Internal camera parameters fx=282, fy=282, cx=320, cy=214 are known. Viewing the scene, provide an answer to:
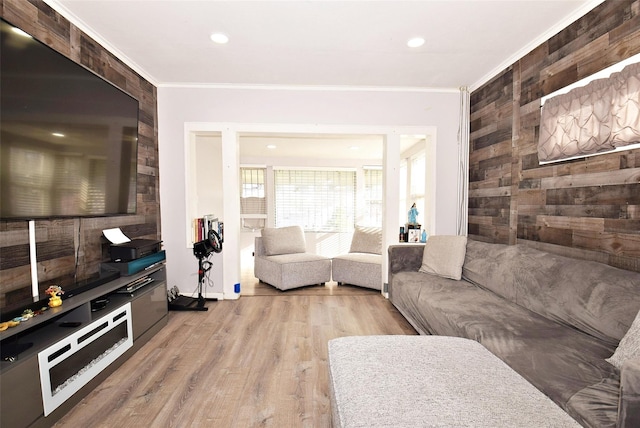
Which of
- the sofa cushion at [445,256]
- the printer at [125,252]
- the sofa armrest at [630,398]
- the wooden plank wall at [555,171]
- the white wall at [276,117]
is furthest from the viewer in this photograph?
the white wall at [276,117]

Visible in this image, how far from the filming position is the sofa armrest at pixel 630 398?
2.74 feet

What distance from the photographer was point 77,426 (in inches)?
59.7

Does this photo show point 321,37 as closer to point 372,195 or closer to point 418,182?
point 418,182

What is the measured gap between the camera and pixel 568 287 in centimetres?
173

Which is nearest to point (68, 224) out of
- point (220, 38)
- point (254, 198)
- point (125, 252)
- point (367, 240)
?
point (125, 252)

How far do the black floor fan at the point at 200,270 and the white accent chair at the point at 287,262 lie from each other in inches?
34.7

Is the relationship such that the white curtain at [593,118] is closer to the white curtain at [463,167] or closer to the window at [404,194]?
the white curtain at [463,167]

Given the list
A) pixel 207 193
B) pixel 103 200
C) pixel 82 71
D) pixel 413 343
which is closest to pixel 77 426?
pixel 103 200

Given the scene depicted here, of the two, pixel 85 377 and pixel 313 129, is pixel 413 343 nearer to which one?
pixel 85 377

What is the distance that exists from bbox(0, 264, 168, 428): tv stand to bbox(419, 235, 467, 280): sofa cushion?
2681 mm

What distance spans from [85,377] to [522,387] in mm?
2333

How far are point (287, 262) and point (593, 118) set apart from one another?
10.7ft

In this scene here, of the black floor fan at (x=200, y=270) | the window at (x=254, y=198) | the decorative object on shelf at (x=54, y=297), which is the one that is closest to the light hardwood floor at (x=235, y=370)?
the black floor fan at (x=200, y=270)

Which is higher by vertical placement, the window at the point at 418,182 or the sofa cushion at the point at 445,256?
the window at the point at 418,182
